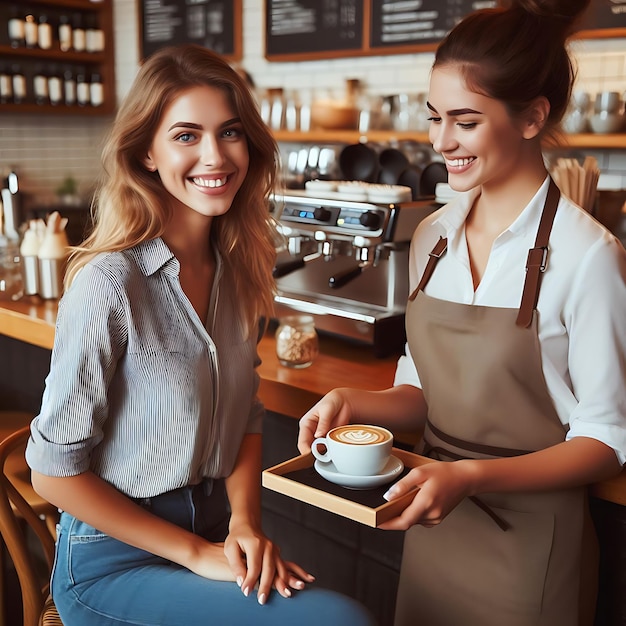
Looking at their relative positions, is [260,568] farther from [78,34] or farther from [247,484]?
[78,34]

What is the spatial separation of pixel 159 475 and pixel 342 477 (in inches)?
16.0

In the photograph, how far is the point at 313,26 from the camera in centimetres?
445

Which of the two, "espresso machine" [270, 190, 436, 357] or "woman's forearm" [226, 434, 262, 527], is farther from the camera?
"espresso machine" [270, 190, 436, 357]

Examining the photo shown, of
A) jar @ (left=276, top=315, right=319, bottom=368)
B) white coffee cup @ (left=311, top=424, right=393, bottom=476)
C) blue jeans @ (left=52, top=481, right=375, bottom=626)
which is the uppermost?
white coffee cup @ (left=311, top=424, right=393, bottom=476)

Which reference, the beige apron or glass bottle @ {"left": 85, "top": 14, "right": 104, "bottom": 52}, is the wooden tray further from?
glass bottle @ {"left": 85, "top": 14, "right": 104, "bottom": 52}

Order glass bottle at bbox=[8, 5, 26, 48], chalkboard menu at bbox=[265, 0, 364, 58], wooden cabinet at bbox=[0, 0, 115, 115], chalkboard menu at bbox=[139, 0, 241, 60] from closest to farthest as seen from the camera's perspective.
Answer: chalkboard menu at bbox=[265, 0, 364, 58]
chalkboard menu at bbox=[139, 0, 241, 60]
glass bottle at bbox=[8, 5, 26, 48]
wooden cabinet at bbox=[0, 0, 115, 115]

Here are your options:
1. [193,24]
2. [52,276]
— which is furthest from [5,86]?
[52,276]

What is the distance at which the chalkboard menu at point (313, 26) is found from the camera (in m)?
4.29

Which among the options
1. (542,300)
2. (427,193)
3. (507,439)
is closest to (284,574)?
(507,439)

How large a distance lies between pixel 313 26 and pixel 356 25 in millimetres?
303

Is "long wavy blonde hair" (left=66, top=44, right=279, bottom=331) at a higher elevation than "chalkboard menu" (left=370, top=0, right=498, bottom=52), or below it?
below

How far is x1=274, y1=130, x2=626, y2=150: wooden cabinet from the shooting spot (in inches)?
123

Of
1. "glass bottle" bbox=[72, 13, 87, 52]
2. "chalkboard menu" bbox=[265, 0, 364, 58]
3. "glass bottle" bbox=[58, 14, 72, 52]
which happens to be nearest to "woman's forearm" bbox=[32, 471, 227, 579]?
"chalkboard menu" bbox=[265, 0, 364, 58]

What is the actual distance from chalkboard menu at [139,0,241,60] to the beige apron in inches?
150
